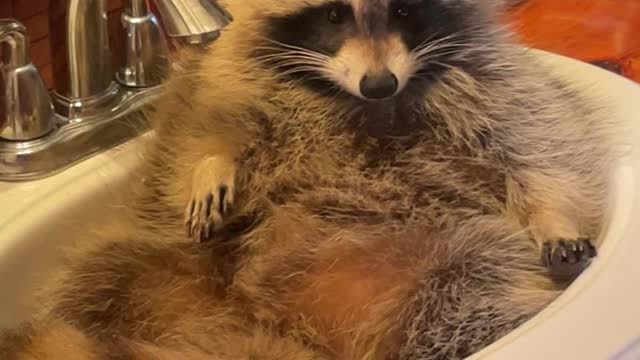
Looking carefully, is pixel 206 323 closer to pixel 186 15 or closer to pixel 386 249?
pixel 386 249

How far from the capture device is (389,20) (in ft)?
3.94

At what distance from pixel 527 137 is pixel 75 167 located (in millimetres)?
528

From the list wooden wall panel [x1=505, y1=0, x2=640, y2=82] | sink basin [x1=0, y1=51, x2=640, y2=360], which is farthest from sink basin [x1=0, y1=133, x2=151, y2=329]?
wooden wall panel [x1=505, y1=0, x2=640, y2=82]

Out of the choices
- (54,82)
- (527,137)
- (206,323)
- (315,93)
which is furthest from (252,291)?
(54,82)

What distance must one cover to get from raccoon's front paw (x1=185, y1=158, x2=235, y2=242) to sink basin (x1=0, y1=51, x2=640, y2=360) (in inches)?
7.3

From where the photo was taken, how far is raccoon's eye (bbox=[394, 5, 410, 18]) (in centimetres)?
120

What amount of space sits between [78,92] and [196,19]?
0.36 meters

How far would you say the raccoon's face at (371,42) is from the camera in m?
1.18

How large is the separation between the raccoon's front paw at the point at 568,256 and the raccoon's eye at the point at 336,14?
31 cm

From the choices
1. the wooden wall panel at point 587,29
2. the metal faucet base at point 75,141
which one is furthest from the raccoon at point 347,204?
the wooden wall panel at point 587,29

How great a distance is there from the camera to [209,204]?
125 centimetres

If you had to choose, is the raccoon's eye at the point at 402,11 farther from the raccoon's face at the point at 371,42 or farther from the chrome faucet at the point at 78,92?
the chrome faucet at the point at 78,92

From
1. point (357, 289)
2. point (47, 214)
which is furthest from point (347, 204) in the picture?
point (47, 214)

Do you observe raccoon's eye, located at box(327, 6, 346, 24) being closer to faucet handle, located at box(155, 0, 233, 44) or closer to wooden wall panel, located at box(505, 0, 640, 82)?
faucet handle, located at box(155, 0, 233, 44)
